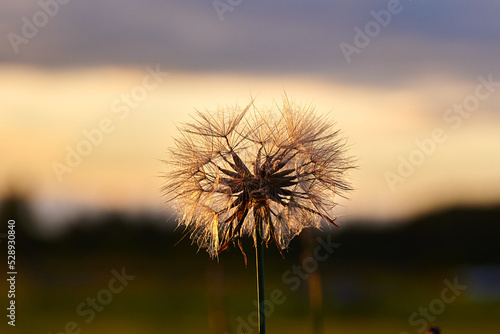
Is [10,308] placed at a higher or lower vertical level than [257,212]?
lower

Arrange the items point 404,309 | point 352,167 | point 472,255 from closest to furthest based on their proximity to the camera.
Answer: point 352,167 → point 404,309 → point 472,255

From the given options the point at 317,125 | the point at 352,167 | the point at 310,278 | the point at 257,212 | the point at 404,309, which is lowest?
the point at 404,309

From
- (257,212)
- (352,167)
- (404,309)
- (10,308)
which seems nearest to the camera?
(257,212)

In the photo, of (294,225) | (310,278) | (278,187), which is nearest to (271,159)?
(278,187)

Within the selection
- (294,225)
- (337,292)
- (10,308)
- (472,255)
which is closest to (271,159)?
(294,225)

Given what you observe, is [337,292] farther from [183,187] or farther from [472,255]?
[183,187]

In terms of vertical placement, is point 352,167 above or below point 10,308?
above

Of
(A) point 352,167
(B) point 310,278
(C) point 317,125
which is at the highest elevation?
(C) point 317,125

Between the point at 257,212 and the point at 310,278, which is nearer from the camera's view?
the point at 257,212

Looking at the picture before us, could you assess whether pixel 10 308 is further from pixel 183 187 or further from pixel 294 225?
pixel 294 225
